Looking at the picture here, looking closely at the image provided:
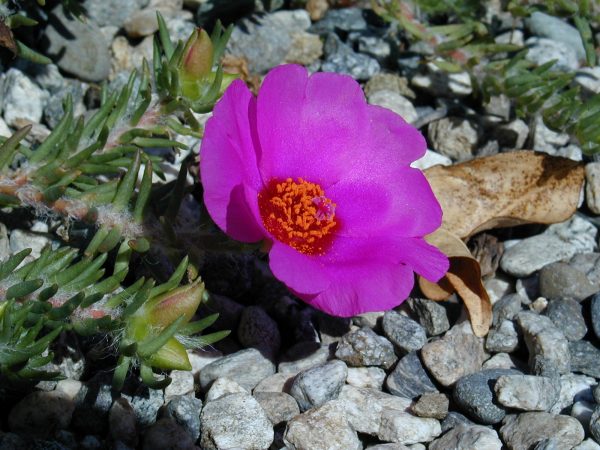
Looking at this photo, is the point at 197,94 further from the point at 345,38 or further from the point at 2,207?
the point at 345,38

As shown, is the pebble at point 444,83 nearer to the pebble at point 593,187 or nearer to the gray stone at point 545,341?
the pebble at point 593,187

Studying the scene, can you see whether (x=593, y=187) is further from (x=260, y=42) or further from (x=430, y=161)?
(x=260, y=42)

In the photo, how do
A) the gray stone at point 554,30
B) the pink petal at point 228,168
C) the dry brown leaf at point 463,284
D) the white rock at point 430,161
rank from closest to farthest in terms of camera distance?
the pink petal at point 228,168
the dry brown leaf at point 463,284
the white rock at point 430,161
the gray stone at point 554,30

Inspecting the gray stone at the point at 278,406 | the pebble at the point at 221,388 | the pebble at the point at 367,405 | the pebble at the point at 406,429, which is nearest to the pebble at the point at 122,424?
the pebble at the point at 221,388

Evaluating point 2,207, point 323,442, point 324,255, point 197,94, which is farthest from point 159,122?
point 323,442

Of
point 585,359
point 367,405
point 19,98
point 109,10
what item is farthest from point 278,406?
point 109,10

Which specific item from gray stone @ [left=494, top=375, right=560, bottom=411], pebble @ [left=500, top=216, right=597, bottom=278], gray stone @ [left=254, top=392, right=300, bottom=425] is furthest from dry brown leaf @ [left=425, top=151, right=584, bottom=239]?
gray stone @ [left=254, top=392, right=300, bottom=425]

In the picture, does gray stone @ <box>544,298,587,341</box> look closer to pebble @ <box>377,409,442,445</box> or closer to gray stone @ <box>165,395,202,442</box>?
pebble @ <box>377,409,442,445</box>
